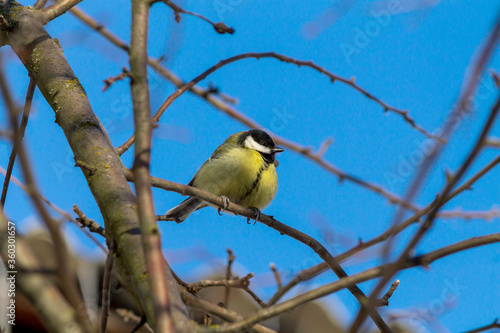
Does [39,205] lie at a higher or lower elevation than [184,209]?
lower

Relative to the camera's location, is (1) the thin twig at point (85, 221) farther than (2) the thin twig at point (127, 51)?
No

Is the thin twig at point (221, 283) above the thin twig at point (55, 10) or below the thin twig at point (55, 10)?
below

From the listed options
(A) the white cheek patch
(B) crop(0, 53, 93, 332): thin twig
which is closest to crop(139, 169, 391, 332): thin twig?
(B) crop(0, 53, 93, 332): thin twig

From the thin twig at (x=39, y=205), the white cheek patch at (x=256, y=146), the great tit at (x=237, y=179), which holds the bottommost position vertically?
the thin twig at (x=39, y=205)

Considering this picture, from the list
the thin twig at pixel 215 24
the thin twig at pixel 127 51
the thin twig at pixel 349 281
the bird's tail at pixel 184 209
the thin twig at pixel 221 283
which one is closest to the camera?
the thin twig at pixel 349 281

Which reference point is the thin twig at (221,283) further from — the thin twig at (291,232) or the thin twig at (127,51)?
the thin twig at (127,51)

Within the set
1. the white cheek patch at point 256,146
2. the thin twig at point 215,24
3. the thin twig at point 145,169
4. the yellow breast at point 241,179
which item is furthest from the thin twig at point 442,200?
the white cheek patch at point 256,146

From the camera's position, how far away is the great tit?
15.1ft

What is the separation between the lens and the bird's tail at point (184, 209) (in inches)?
185

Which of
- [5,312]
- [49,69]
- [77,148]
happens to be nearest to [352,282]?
[77,148]

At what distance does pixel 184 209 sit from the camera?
186 inches

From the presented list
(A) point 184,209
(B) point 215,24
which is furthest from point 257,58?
(A) point 184,209

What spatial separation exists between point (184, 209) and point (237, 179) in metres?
0.55

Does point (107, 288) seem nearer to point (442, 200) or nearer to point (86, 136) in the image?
point (86, 136)
